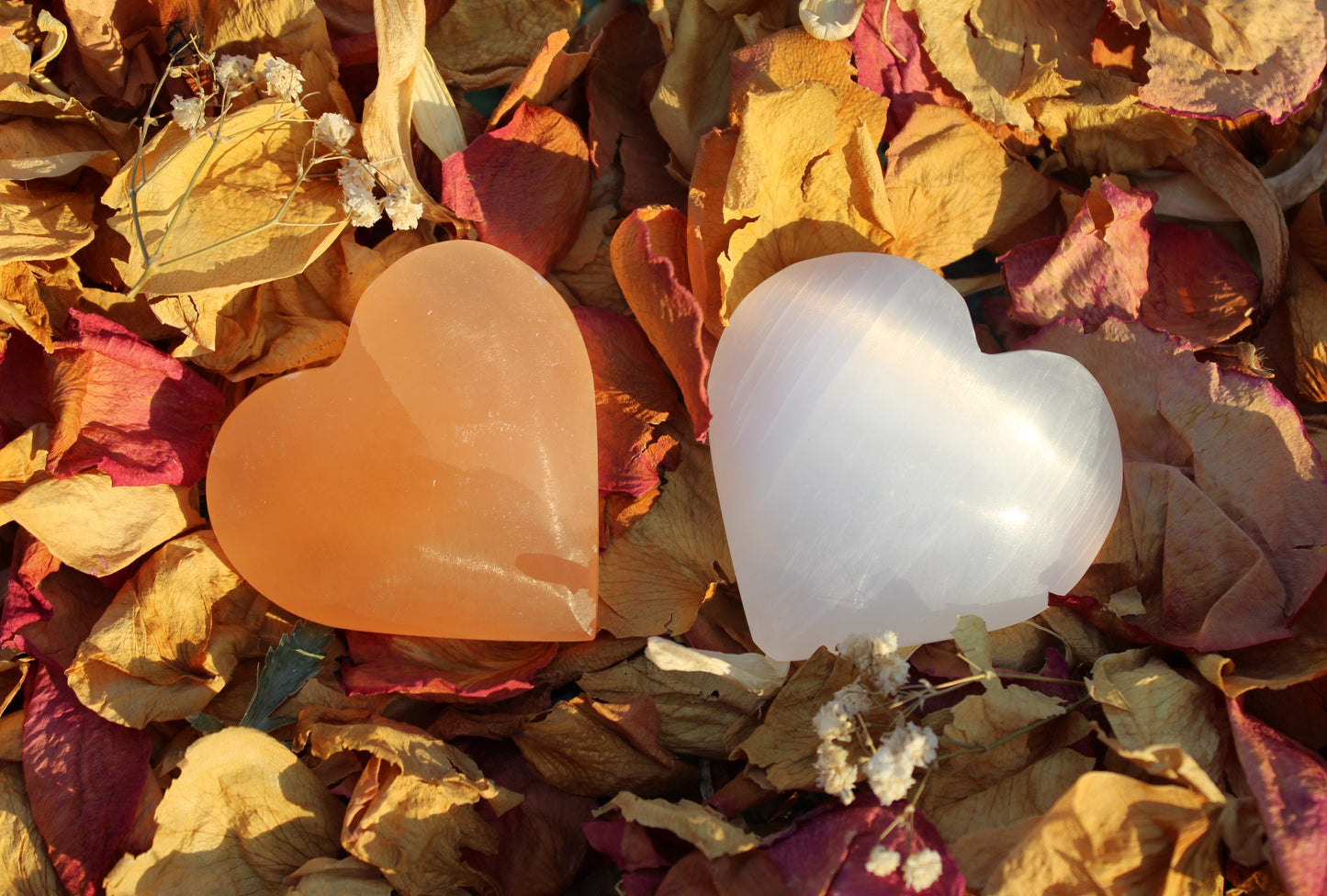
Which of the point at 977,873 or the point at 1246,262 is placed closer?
the point at 977,873

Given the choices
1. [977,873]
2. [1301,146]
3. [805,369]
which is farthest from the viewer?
[1301,146]

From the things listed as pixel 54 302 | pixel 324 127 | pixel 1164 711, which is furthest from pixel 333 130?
pixel 1164 711

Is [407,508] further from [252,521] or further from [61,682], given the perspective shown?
[61,682]

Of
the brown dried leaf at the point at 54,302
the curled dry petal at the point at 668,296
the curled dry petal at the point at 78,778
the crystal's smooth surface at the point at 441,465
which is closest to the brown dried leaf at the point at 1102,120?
the curled dry petal at the point at 668,296

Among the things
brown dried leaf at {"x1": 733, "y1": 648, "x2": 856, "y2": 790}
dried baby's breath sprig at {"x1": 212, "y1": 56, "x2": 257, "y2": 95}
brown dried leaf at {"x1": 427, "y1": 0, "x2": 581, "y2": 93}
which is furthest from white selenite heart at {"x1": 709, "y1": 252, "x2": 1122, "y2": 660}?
dried baby's breath sprig at {"x1": 212, "y1": 56, "x2": 257, "y2": 95}

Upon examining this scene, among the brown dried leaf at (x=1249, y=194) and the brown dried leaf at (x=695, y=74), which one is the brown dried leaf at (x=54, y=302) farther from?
the brown dried leaf at (x=1249, y=194)

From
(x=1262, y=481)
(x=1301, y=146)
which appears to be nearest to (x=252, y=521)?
(x=1262, y=481)

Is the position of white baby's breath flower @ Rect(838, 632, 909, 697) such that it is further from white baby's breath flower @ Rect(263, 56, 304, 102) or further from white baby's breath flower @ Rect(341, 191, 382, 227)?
white baby's breath flower @ Rect(263, 56, 304, 102)
